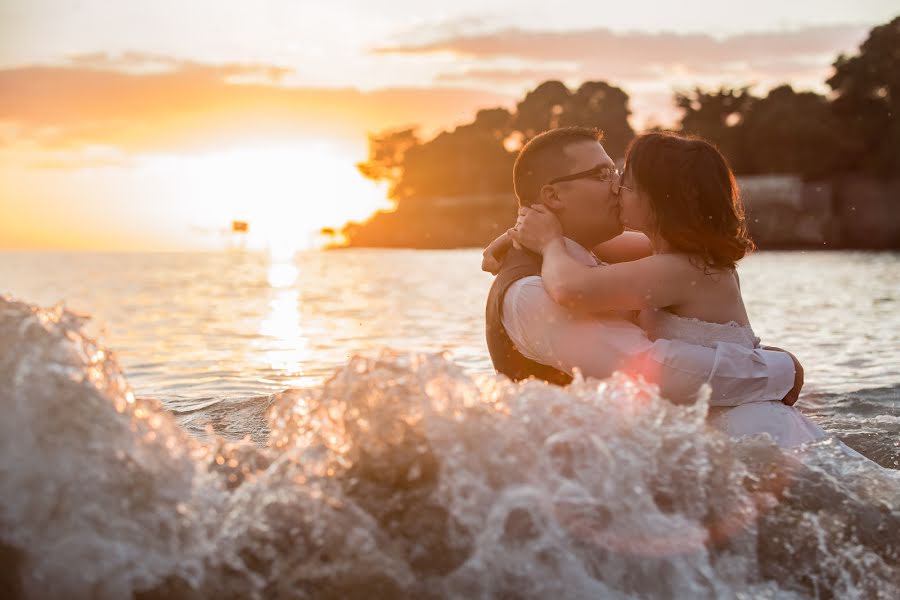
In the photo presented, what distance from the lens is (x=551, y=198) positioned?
4586 mm

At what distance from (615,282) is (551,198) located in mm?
657

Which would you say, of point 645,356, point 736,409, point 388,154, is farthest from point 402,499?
point 388,154

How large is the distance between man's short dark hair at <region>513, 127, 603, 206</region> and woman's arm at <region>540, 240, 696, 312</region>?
1.30 feet

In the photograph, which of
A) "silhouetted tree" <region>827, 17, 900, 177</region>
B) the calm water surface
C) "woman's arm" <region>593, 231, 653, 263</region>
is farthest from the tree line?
"woman's arm" <region>593, 231, 653, 263</region>

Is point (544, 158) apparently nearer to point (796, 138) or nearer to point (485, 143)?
point (796, 138)

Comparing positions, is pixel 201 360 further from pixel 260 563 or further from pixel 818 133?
pixel 818 133

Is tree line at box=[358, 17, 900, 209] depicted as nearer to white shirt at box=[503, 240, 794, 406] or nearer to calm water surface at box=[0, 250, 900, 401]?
calm water surface at box=[0, 250, 900, 401]

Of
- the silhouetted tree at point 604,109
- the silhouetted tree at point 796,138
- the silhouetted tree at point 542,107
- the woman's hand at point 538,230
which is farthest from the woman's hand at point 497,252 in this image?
the silhouetted tree at point 604,109

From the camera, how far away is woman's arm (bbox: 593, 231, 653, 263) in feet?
16.4

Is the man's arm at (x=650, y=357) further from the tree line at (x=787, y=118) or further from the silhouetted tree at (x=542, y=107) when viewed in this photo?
the silhouetted tree at (x=542, y=107)

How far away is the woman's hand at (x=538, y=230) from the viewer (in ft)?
14.5

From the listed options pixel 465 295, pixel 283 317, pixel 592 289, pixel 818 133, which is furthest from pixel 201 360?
pixel 818 133

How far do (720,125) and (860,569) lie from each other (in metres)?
67.8

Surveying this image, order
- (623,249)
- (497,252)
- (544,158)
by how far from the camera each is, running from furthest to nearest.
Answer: (623,249) → (497,252) → (544,158)
